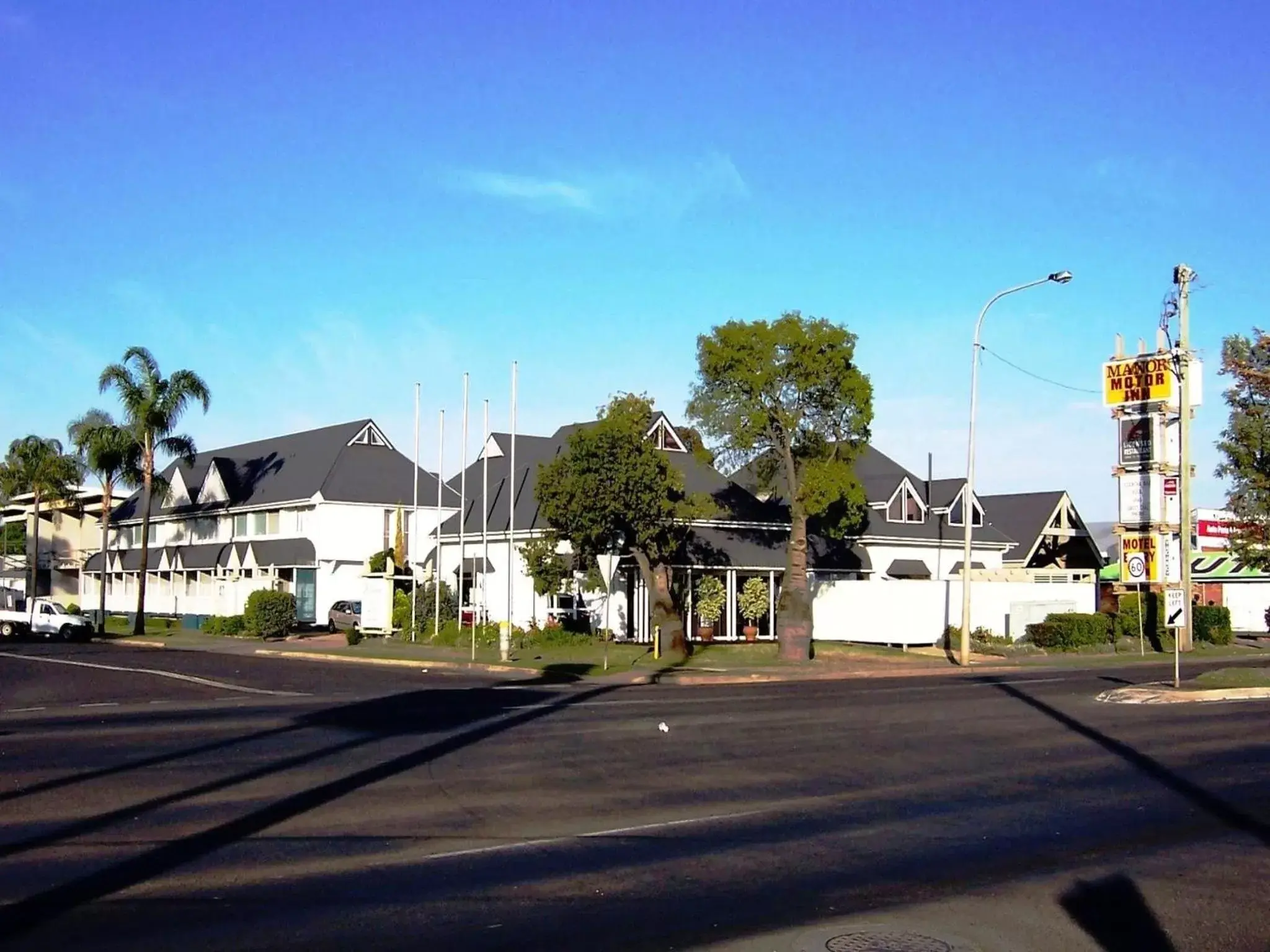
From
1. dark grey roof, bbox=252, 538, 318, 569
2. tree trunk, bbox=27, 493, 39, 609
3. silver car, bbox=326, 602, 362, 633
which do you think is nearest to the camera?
silver car, bbox=326, 602, 362, 633

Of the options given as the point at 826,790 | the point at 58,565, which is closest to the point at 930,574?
the point at 826,790

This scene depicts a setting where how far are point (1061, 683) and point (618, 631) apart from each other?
18341 millimetres

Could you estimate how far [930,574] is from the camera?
1972 inches

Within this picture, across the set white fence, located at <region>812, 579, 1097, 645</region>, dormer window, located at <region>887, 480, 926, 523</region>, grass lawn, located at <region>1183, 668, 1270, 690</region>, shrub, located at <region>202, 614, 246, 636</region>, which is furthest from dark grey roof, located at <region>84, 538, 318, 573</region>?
grass lawn, located at <region>1183, 668, 1270, 690</region>

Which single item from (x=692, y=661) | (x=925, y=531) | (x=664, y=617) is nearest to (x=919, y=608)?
(x=925, y=531)

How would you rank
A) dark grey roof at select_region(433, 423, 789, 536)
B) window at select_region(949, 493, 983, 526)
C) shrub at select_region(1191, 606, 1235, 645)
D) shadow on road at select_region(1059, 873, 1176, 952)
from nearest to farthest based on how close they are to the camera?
1. shadow on road at select_region(1059, 873, 1176, 952)
2. dark grey roof at select_region(433, 423, 789, 536)
3. shrub at select_region(1191, 606, 1235, 645)
4. window at select_region(949, 493, 983, 526)

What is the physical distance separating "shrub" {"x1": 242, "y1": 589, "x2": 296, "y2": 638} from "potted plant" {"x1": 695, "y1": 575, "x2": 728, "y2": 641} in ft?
57.9

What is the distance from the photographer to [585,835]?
10.9m

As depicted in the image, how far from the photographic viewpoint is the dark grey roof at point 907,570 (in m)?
49.1

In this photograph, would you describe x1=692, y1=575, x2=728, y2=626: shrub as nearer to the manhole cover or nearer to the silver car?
the silver car

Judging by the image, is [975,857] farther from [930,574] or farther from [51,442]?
[51,442]

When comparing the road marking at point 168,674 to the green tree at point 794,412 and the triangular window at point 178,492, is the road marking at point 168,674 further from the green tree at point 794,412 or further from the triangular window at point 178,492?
the triangular window at point 178,492

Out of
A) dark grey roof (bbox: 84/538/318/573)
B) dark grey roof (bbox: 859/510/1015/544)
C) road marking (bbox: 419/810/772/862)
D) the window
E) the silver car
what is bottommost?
road marking (bbox: 419/810/772/862)

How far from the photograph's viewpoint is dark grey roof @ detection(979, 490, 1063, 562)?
56.2 meters
